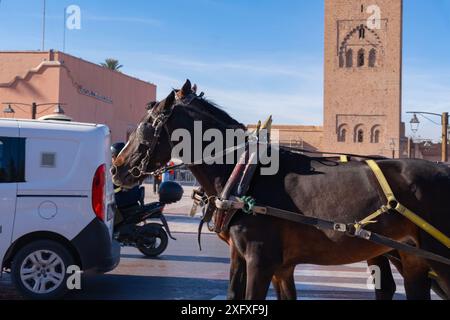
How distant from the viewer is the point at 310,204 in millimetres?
4500

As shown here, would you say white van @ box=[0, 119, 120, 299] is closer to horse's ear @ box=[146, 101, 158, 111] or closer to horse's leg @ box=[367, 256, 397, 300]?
horse's ear @ box=[146, 101, 158, 111]

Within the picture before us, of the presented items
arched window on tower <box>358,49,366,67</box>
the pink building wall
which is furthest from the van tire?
arched window on tower <box>358,49,366,67</box>

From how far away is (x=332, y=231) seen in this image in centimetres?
439

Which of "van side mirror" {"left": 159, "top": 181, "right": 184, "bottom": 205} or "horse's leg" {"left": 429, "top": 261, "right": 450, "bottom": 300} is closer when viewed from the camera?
"horse's leg" {"left": 429, "top": 261, "right": 450, "bottom": 300}

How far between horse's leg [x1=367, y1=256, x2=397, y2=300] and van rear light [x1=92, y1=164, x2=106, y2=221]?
295 cm

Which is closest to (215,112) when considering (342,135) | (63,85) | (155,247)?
(155,247)

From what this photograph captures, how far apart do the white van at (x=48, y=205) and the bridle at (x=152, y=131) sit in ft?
6.71

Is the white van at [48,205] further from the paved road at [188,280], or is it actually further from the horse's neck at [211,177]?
the horse's neck at [211,177]

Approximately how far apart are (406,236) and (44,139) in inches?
156

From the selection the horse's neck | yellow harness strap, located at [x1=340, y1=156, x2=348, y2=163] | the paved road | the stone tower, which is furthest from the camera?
the stone tower

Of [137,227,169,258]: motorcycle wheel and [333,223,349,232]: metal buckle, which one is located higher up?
[333,223,349,232]: metal buckle

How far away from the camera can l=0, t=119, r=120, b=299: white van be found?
6.60 m

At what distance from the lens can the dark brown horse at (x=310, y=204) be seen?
14.4 ft

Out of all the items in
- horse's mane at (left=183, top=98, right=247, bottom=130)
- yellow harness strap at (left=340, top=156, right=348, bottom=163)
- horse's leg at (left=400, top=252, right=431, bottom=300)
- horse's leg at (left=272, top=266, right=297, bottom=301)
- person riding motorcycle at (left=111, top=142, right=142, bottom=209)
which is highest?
horse's mane at (left=183, top=98, right=247, bottom=130)
